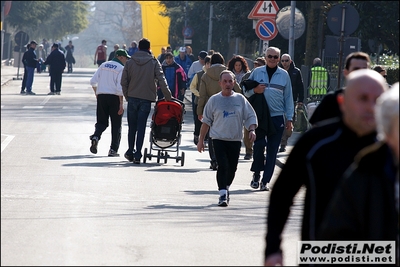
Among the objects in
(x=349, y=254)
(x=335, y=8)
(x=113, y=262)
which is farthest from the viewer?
(x=335, y=8)

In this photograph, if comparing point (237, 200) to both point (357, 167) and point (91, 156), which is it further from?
point (357, 167)

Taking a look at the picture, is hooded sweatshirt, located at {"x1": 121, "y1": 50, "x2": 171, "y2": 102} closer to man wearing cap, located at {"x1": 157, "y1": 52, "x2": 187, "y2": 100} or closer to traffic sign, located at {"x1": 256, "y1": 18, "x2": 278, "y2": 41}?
man wearing cap, located at {"x1": 157, "y1": 52, "x2": 187, "y2": 100}

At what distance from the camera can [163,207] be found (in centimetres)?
1110

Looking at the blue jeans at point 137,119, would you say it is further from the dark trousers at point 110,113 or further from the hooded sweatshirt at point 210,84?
the hooded sweatshirt at point 210,84

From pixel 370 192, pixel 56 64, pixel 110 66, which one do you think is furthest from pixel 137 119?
pixel 56 64

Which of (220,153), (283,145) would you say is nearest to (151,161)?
(283,145)

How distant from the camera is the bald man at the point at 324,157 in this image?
172 inches

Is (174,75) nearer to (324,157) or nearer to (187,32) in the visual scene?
(324,157)

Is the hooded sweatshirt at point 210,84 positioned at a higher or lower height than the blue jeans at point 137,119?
higher

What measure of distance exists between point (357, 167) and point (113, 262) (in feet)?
12.9

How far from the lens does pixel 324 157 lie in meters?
4.59

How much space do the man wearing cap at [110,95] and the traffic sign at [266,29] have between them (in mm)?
7869

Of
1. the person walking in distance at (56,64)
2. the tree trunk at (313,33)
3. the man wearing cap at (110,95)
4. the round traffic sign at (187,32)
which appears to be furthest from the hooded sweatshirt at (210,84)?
the round traffic sign at (187,32)

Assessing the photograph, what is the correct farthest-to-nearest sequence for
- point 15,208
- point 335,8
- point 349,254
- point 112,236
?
point 335,8 → point 15,208 → point 112,236 → point 349,254
